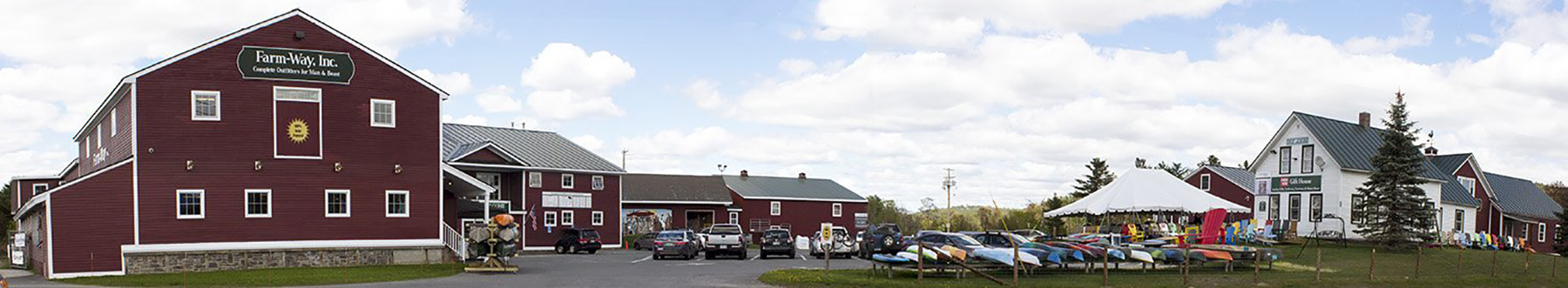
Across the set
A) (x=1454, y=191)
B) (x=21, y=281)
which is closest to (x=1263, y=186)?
(x=1454, y=191)

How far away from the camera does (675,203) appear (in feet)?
223

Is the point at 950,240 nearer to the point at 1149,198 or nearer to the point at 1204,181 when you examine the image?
the point at 1149,198

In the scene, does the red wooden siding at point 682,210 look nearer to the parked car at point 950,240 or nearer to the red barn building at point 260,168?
the red barn building at point 260,168

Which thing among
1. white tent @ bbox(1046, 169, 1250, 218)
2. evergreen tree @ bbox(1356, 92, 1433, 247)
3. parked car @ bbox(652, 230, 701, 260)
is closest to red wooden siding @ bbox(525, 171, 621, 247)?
parked car @ bbox(652, 230, 701, 260)

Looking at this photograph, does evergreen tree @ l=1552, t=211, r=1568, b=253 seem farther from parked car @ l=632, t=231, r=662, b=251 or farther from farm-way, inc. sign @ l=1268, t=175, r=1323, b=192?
parked car @ l=632, t=231, r=662, b=251

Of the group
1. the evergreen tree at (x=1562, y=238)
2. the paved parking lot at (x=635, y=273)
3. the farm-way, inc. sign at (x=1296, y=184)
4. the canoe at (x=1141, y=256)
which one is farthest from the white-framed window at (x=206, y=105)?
the evergreen tree at (x=1562, y=238)

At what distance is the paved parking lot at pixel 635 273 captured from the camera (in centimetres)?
2583

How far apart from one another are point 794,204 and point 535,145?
64.2 feet

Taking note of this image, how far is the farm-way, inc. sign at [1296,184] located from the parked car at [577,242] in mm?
27070

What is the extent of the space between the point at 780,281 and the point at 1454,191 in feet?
134

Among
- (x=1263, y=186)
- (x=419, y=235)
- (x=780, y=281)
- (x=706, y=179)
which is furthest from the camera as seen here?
(x=706, y=179)

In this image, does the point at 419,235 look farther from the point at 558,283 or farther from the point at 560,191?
the point at 560,191

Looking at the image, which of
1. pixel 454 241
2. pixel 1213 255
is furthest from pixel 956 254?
pixel 454 241

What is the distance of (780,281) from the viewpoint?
25.4 meters
